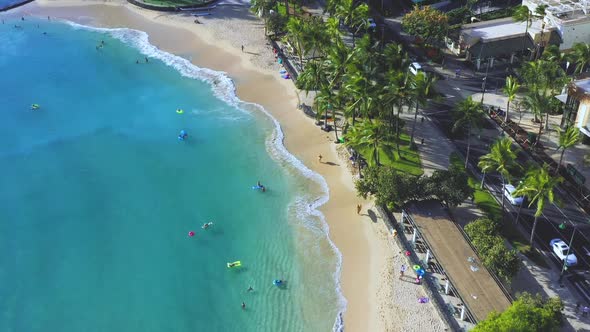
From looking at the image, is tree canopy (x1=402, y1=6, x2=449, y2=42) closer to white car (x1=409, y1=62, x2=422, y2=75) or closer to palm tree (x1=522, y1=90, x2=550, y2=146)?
white car (x1=409, y1=62, x2=422, y2=75)

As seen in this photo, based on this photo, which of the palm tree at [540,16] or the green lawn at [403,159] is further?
the palm tree at [540,16]

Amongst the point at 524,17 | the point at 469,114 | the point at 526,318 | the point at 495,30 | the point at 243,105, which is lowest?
the point at 526,318

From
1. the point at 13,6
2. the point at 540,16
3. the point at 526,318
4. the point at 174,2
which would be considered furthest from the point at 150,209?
the point at 13,6

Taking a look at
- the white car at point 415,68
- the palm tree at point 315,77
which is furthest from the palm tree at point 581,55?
the palm tree at point 315,77

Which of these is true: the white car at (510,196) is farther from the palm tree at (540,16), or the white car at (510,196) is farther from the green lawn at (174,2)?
the green lawn at (174,2)

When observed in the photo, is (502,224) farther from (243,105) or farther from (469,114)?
(243,105)

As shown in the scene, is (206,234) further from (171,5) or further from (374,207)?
(171,5)

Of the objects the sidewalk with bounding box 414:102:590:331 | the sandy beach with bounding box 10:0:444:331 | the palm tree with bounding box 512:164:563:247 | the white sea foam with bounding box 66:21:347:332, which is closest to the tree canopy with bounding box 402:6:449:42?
the sidewalk with bounding box 414:102:590:331
